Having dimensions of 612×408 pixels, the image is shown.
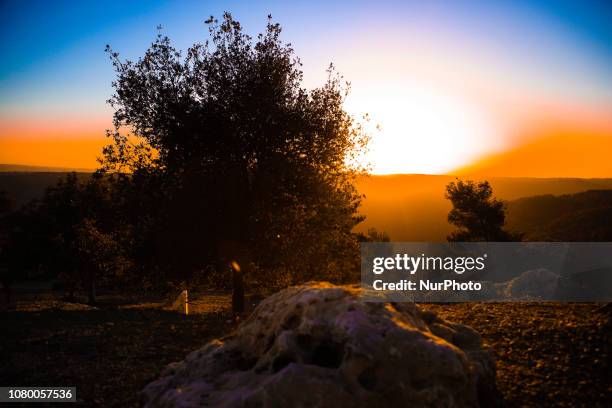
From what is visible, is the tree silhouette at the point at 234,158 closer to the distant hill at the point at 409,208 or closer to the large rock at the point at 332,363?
the large rock at the point at 332,363

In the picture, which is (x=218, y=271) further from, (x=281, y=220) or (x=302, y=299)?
(x=302, y=299)

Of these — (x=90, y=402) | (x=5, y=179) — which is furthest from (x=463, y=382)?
(x=5, y=179)

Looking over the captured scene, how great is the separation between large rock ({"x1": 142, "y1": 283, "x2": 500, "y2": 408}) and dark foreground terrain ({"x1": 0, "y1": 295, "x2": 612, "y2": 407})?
1.94 meters

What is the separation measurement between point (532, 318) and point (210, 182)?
13298 millimetres

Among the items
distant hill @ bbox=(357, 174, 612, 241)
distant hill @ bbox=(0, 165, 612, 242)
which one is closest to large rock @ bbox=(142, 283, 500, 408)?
distant hill @ bbox=(0, 165, 612, 242)

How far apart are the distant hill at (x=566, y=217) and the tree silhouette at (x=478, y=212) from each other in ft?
37.0

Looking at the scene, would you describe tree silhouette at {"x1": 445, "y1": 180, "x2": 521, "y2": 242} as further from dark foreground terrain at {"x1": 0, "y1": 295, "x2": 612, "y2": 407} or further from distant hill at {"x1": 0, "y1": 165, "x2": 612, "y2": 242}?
dark foreground terrain at {"x1": 0, "y1": 295, "x2": 612, "y2": 407}

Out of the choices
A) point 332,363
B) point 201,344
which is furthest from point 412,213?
point 332,363

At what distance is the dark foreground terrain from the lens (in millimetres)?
8828

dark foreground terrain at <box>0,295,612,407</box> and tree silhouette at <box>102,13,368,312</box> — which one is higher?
tree silhouette at <box>102,13,368,312</box>

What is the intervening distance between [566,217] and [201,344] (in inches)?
3344

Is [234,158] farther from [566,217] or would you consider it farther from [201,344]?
[566,217]

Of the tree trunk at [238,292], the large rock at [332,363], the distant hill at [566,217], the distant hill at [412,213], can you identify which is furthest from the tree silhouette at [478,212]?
the distant hill at [412,213]

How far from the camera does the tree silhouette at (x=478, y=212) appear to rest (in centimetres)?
5612
